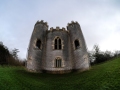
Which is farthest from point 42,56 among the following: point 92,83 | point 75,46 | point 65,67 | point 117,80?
point 117,80

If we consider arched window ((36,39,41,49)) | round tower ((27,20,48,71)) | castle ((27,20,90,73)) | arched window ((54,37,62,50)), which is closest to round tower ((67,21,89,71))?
castle ((27,20,90,73))

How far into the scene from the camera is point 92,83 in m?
15.6

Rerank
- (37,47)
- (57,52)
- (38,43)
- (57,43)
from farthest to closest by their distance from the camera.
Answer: (38,43), (57,43), (37,47), (57,52)

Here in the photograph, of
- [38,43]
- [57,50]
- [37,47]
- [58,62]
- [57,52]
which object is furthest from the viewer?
[38,43]

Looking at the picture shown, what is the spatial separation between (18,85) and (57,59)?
11.0 m

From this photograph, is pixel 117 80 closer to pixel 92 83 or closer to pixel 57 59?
pixel 92 83

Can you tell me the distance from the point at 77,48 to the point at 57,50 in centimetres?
382

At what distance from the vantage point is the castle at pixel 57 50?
24.4m

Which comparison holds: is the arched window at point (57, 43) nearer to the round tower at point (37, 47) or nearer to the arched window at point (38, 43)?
the round tower at point (37, 47)

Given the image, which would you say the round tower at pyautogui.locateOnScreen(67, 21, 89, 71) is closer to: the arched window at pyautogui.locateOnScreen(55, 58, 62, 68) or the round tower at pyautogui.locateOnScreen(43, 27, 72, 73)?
the round tower at pyautogui.locateOnScreen(43, 27, 72, 73)

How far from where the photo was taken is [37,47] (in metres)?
26.5

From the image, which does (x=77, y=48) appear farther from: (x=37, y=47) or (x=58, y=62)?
(x=37, y=47)

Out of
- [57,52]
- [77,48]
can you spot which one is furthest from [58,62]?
[77,48]

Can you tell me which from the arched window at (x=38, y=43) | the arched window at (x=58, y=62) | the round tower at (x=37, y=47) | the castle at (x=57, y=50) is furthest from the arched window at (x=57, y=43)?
the arched window at (x=38, y=43)
